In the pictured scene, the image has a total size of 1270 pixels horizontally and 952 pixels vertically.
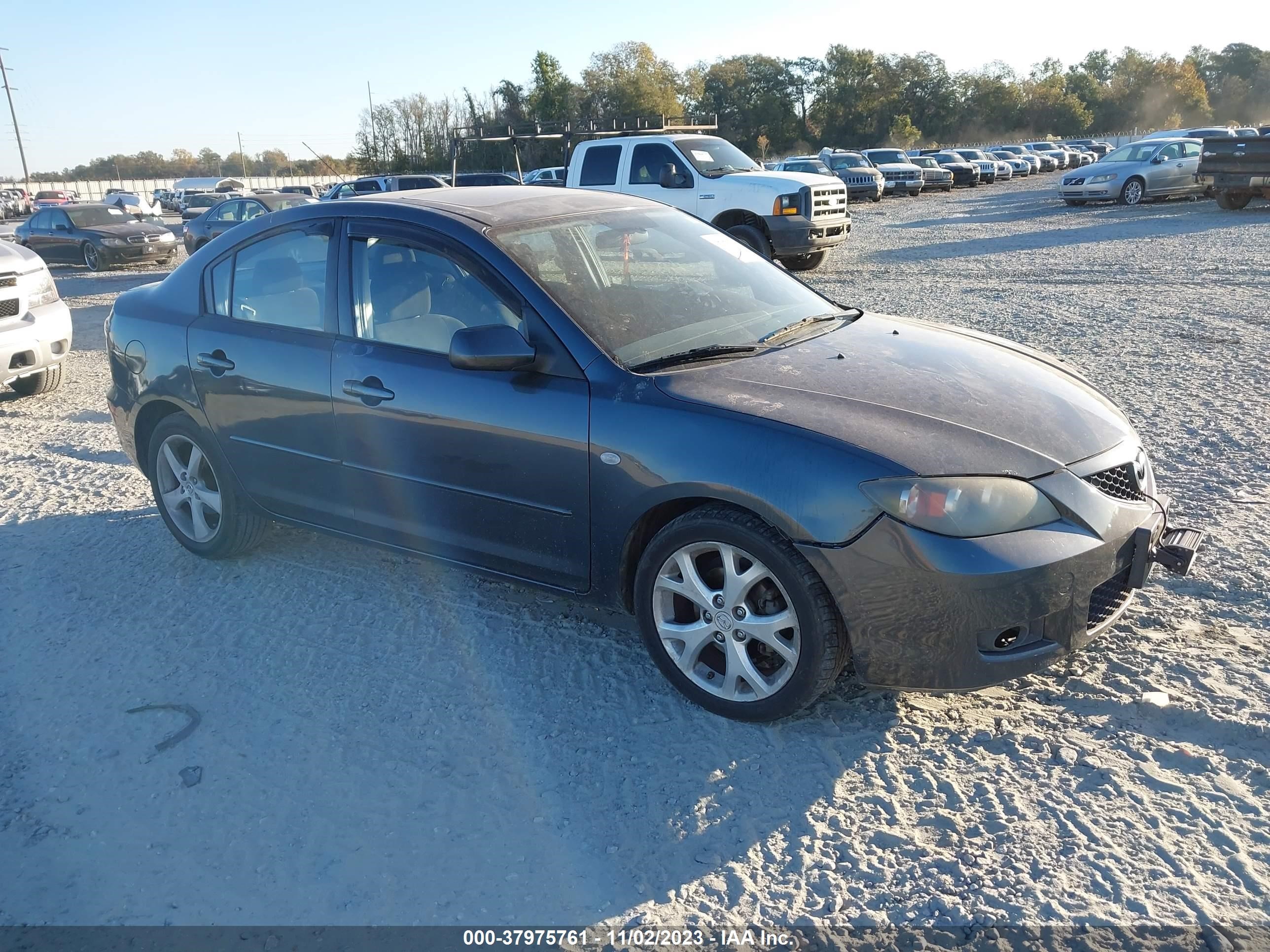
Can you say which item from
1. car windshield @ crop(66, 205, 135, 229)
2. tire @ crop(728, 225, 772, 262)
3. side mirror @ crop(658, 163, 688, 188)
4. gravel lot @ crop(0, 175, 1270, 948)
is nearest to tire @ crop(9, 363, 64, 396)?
gravel lot @ crop(0, 175, 1270, 948)

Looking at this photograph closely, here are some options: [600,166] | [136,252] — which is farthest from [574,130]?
[136,252]

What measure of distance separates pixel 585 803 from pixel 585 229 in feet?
8.03

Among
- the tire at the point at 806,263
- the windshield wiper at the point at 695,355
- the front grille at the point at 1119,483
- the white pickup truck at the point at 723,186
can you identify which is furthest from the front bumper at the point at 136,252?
the front grille at the point at 1119,483

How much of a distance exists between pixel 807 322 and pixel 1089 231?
18.0 metres

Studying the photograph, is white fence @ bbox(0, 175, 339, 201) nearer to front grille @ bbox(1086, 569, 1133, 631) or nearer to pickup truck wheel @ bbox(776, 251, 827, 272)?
pickup truck wheel @ bbox(776, 251, 827, 272)

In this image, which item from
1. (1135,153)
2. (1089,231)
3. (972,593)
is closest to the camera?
(972,593)

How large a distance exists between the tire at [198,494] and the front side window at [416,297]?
47.8 inches

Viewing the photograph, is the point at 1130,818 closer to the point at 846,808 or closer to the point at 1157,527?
the point at 846,808

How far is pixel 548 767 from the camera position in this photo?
312 centimetres

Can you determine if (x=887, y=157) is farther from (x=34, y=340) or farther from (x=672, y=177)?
(x=34, y=340)

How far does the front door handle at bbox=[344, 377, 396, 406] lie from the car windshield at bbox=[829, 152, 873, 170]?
3178 centimetres

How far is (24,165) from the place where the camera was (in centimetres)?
7100

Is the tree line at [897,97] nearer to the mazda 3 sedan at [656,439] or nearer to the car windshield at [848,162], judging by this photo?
the car windshield at [848,162]

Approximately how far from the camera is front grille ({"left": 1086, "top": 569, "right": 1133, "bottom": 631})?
315 cm
